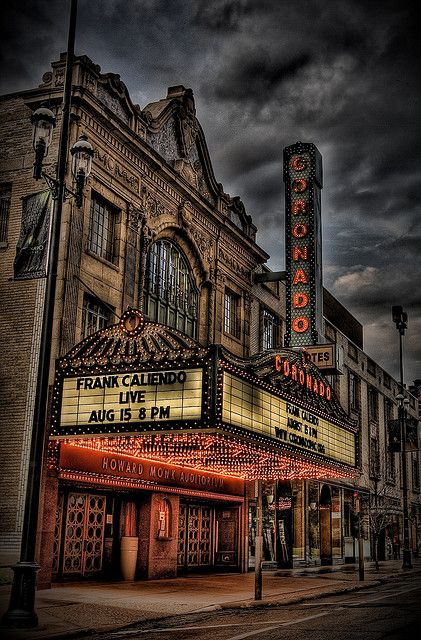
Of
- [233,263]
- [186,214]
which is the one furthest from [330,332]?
[186,214]

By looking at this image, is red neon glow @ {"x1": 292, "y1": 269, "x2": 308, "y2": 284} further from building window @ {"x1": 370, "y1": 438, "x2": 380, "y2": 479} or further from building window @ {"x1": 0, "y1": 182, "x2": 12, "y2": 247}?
building window @ {"x1": 370, "y1": 438, "x2": 380, "y2": 479}

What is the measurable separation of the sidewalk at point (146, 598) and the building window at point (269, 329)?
10984 mm

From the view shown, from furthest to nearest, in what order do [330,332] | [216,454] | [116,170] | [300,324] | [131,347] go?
[330,332]
[300,324]
[116,170]
[216,454]
[131,347]

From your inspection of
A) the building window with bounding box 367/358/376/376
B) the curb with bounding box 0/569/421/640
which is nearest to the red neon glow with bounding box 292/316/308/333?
the curb with bounding box 0/569/421/640

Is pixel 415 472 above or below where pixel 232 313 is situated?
below

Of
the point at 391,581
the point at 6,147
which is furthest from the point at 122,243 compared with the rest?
the point at 391,581

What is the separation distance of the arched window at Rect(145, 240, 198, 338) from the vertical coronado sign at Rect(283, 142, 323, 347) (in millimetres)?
5118

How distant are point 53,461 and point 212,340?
10599 millimetres

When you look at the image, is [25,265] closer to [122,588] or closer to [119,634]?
[119,634]

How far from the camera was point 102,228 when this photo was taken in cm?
2322

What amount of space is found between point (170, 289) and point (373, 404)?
2799 cm

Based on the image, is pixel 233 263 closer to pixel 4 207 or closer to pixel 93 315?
pixel 93 315

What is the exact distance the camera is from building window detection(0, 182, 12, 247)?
70.6 ft

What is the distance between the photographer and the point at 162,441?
789 inches
